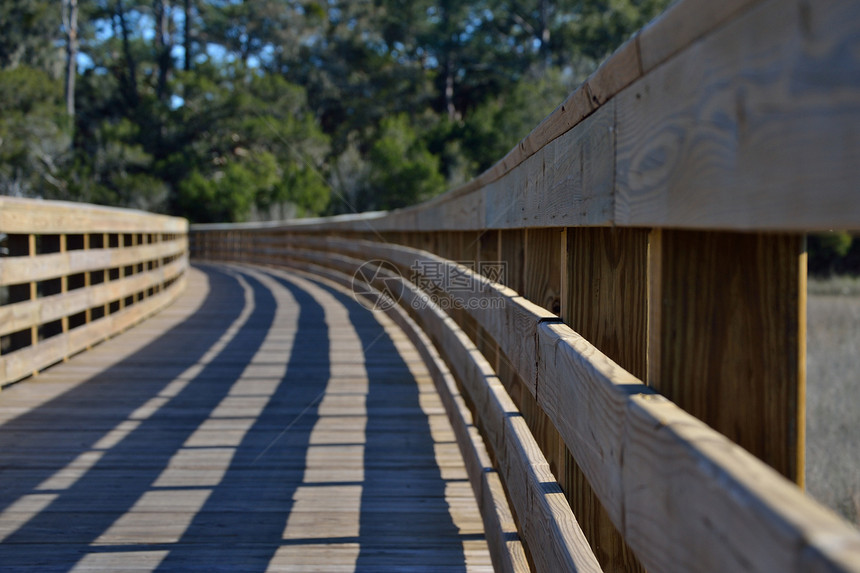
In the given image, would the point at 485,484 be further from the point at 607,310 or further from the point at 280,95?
the point at 280,95

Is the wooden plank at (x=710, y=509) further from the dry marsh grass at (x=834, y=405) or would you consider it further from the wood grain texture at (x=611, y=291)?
the dry marsh grass at (x=834, y=405)

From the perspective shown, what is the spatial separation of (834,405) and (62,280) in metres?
8.46

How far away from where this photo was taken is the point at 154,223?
791cm

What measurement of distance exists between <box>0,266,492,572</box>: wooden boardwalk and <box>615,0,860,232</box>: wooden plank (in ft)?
5.70

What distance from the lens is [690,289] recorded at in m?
1.06

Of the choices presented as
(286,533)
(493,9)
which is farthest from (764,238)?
(493,9)

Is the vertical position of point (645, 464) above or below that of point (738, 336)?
below

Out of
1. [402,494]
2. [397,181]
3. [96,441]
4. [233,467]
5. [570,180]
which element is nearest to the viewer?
[570,180]

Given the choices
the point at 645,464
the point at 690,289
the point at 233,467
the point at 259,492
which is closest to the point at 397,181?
the point at 233,467

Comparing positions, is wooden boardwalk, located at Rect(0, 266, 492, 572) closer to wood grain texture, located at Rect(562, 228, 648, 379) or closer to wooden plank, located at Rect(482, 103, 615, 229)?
wood grain texture, located at Rect(562, 228, 648, 379)

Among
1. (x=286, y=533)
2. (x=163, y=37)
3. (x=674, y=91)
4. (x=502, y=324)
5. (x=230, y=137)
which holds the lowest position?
(x=286, y=533)

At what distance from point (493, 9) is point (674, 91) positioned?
4164 cm

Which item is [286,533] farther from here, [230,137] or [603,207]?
[230,137]

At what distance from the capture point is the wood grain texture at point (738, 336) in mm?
945
